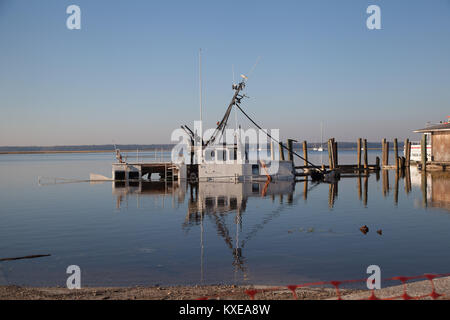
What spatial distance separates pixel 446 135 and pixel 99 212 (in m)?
39.3

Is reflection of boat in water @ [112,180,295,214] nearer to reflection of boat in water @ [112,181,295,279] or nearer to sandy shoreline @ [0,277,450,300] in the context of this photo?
reflection of boat in water @ [112,181,295,279]

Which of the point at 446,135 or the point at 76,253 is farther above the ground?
the point at 446,135

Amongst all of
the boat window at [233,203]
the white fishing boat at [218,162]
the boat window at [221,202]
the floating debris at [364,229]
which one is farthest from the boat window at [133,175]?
the floating debris at [364,229]

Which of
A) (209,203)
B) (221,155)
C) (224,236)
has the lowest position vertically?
(224,236)

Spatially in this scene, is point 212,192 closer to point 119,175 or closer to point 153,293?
point 119,175

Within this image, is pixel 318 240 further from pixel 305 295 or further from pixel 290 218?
pixel 305 295

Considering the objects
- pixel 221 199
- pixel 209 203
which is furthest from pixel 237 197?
pixel 209 203

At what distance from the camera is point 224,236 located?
18609 mm

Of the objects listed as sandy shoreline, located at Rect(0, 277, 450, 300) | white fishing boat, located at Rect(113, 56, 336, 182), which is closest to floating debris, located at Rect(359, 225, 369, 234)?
sandy shoreline, located at Rect(0, 277, 450, 300)

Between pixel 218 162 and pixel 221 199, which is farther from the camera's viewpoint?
pixel 218 162

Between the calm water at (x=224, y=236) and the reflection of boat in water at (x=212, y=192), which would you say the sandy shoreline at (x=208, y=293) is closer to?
the calm water at (x=224, y=236)

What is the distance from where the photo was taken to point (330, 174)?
48562 millimetres

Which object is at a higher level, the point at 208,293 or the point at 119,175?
the point at 119,175
